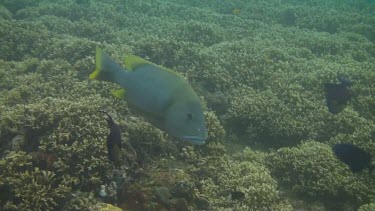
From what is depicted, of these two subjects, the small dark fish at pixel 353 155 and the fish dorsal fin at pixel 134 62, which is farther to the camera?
the small dark fish at pixel 353 155

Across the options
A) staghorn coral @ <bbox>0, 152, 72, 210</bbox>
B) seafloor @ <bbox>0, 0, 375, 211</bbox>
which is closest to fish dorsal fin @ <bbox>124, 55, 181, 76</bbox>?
seafloor @ <bbox>0, 0, 375, 211</bbox>

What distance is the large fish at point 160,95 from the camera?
3.45 meters

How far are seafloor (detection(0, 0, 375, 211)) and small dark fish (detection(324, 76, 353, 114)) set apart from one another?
261 mm

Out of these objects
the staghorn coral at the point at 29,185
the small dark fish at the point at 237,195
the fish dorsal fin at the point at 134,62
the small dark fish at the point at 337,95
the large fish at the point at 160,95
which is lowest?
the small dark fish at the point at 237,195

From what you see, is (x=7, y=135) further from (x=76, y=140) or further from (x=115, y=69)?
→ (x=115, y=69)

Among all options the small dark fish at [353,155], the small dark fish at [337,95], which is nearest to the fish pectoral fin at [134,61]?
the small dark fish at [353,155]

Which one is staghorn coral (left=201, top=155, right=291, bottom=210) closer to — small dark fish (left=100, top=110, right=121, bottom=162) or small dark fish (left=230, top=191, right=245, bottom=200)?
small dark fish (left=230, top=191, right=245, bottom=200)

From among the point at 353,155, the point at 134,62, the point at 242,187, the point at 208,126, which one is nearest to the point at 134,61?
the point at 134,62

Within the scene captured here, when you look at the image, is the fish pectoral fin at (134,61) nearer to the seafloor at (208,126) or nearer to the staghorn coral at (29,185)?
the seafloor at (208,126)

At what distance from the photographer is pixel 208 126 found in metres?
6.50

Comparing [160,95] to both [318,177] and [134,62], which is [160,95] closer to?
[134,62]

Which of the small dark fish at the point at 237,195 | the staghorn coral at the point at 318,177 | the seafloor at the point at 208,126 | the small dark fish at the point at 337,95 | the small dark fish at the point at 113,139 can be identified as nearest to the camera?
the small dark fish at the point at 113,139

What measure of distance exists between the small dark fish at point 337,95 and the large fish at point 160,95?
4774mm

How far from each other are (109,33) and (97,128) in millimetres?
7939
